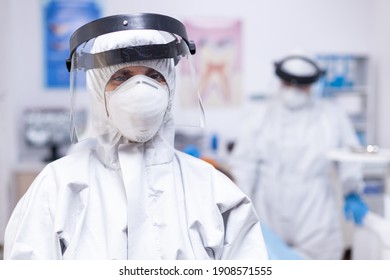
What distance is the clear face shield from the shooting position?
0.71 meters

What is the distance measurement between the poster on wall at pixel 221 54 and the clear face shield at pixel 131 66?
4.31 ft

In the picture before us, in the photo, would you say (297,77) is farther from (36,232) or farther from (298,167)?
(36,232)

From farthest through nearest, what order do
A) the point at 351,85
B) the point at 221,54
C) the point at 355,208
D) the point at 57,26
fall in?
1. the point at 351,85
2. the point at 221,54
3. the point at 355,208
4. the point at 57,26

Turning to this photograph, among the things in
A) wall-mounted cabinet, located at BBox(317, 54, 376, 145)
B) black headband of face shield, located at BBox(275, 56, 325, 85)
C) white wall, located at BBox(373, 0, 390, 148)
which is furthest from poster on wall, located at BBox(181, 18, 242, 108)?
white wall, located at BBox(373, 0, 390, 148)

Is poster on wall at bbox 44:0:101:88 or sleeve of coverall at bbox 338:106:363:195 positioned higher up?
poster on wall at bbox 44:0:101:88

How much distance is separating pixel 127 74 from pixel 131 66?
0.05 feet

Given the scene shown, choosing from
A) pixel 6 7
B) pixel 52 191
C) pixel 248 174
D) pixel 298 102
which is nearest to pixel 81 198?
pixel 52 191

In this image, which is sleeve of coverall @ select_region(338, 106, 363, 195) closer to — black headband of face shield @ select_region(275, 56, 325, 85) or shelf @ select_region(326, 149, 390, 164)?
black headband of face shield @ select_region(275, 56, 325, 85)

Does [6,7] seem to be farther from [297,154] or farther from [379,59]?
[379,59]

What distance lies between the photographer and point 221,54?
7.63 feet

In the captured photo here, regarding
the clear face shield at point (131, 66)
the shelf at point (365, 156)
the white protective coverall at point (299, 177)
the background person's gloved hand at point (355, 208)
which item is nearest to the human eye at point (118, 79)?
the clear face shield at point (131, 66)

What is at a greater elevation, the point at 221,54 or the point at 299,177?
the point at 221,54

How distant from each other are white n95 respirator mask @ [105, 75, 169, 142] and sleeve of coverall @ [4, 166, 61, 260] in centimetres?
15

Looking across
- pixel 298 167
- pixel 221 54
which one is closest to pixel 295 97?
pixel 298 167
